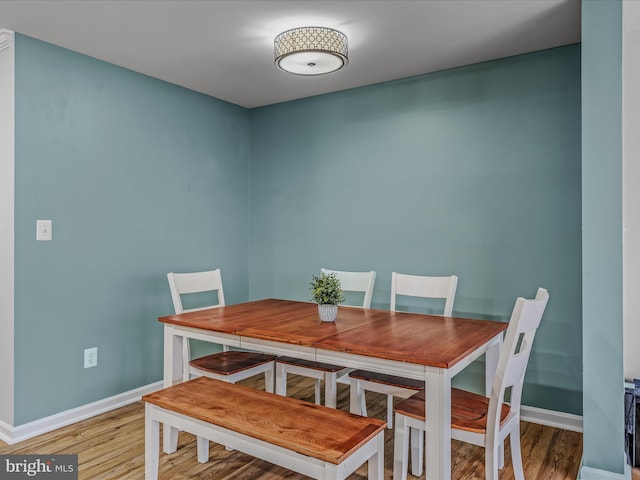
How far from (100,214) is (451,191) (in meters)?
2.44

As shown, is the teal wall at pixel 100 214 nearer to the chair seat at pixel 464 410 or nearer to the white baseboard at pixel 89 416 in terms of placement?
the white baseboard at pixel 89 416

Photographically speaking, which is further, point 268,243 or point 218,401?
point 268,243

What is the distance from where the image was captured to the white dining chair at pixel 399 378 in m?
2.21

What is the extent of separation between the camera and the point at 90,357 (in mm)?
2930

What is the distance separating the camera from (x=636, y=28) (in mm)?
2727

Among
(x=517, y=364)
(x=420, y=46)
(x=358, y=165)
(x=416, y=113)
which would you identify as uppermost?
(x=420, y=46)

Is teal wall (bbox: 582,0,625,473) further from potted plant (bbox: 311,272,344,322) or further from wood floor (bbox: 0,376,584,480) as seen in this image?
potted plant (bbox: 311,272,344,322)

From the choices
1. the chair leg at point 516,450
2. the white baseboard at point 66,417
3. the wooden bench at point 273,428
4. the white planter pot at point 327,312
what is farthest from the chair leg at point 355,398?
the white baseboard at point 66,417

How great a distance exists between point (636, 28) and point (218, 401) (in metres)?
3.20

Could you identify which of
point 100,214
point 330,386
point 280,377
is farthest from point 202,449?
point 100,214

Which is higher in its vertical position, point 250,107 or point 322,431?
point 250,107

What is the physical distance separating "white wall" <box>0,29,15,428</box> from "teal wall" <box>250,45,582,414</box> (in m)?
2.02

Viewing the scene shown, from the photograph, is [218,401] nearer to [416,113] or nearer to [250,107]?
[416,113]

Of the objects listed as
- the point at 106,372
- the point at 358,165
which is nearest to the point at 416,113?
the point at 358,165
